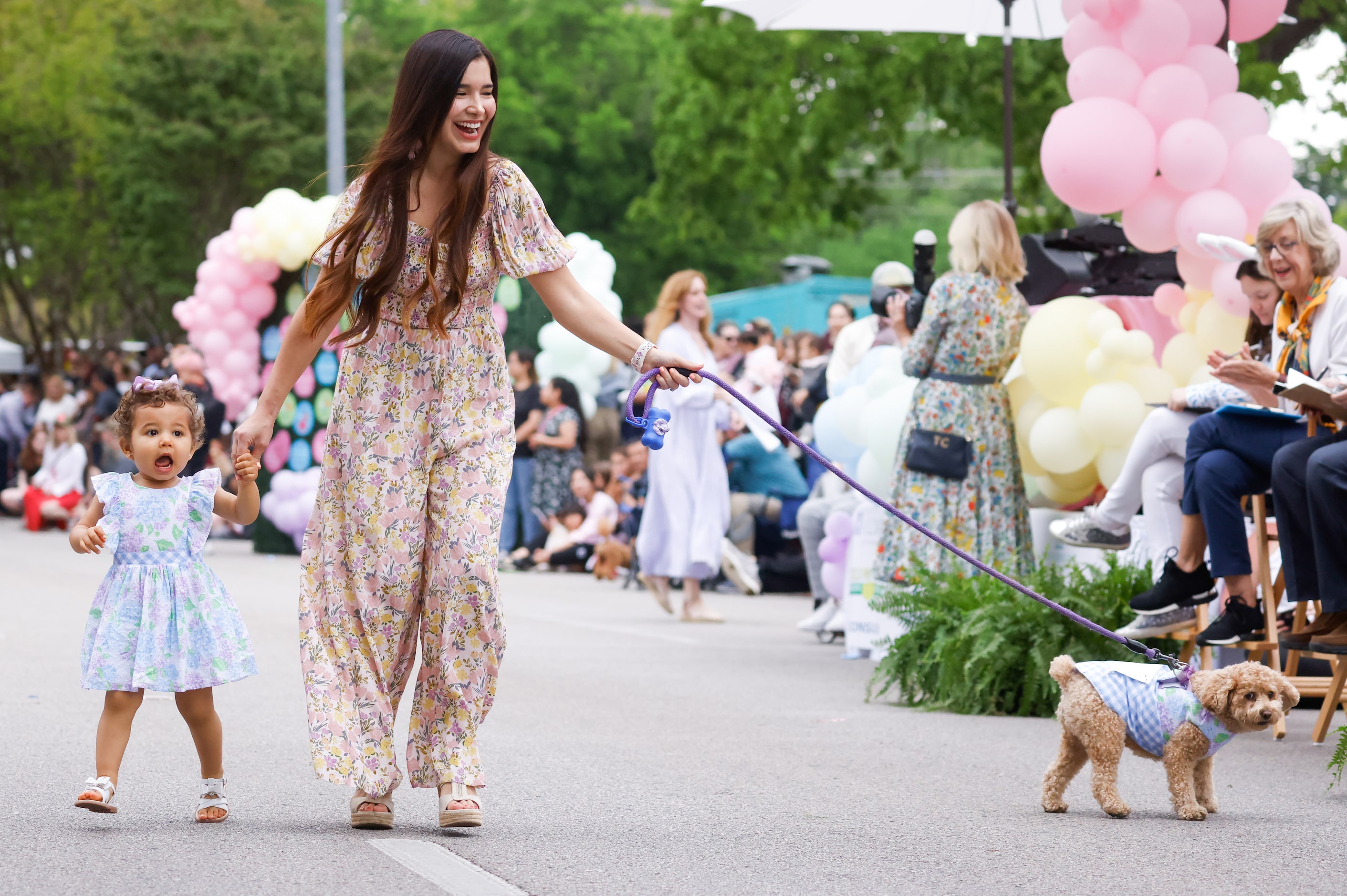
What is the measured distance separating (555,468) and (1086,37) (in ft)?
31.6

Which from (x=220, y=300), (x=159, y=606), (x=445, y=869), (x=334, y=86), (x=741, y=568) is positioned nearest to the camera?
(x=445, y=869)

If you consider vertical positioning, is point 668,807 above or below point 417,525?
below

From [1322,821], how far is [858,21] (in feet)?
23.8

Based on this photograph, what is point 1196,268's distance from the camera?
381 inches

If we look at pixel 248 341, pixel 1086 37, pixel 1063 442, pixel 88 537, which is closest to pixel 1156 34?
pixel 1086 37

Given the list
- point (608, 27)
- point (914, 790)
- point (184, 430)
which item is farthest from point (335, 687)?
point (608, 27)

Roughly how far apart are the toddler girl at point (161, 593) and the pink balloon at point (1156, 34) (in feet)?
19.6

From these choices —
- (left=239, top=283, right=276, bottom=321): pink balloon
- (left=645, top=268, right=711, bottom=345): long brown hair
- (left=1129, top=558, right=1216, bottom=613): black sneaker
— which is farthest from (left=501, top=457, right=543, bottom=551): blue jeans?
(left=1129, top=558, right=1216, bottom=613): black sneaker

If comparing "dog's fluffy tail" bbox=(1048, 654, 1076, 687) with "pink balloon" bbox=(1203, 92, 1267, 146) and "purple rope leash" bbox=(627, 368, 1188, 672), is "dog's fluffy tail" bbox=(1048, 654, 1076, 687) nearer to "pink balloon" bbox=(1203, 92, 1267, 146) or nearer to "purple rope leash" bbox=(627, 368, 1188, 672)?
"purple rope leash" bbox=(627, 368, 1188, 672)

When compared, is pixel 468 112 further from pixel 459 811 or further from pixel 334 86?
pixel 334 86

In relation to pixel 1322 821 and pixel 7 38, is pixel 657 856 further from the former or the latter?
pixel 7 38

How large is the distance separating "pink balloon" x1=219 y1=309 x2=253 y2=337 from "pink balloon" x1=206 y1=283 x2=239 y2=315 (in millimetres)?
45

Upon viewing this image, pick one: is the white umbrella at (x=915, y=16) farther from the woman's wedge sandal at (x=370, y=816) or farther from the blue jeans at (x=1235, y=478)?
the woman's wedge sandal at (x=370, y=816)

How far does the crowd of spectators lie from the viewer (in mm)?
24797
